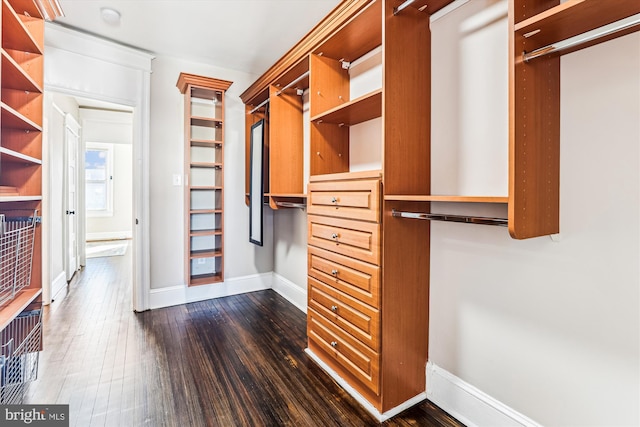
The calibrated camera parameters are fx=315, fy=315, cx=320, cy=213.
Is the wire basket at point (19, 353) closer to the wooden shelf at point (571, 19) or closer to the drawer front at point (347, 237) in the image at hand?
the drawer front at point (347, 237)

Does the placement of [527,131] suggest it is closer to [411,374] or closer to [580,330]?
[580,330]

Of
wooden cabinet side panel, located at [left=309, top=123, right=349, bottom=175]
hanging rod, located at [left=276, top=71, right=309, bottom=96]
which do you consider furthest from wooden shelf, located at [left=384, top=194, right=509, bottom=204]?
hanging rod, located at [left=276, top=71, right=309, bottom=96]

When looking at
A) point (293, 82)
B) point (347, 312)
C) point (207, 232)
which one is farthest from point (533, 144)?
point (207, 232)

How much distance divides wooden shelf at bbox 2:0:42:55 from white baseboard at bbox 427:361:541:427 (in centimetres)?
280

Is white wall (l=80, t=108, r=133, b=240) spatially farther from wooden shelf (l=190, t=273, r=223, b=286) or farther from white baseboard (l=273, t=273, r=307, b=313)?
white baseboard (l=273, t=273, r=307, b=313)

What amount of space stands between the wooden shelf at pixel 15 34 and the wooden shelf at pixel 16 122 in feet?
1.29

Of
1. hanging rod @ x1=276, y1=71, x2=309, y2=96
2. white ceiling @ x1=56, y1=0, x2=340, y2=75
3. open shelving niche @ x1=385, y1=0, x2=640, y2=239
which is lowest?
open shelving niche @ x1=385, y1=0, x2=640, y2=239

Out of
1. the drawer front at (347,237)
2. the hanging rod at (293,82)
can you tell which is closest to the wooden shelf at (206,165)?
the hanging rod at (293,82)

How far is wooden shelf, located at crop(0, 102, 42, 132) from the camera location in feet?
5.24

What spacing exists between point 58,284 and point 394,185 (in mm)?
4075

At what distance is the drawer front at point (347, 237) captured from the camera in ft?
5.46

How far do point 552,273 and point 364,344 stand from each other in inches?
38.1

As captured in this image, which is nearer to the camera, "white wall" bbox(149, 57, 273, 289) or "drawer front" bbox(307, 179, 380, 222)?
"drawer front" bbox(307, 179, 380, 222)

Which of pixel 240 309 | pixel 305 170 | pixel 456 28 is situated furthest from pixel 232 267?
pixel 456 28
